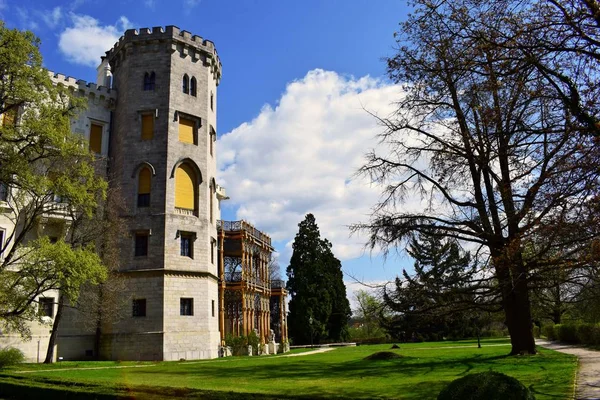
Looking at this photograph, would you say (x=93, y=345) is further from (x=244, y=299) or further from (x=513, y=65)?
(x=513, y=65)

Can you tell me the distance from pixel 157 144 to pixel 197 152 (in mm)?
2511

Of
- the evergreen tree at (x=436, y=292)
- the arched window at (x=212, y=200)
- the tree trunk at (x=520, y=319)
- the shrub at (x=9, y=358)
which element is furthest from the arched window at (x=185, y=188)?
the tree trunk at (x=520, y=319)

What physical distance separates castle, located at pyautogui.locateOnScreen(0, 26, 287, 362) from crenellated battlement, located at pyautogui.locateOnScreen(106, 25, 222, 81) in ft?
0.21

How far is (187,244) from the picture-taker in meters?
29.9

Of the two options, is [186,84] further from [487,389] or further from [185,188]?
[487,389]

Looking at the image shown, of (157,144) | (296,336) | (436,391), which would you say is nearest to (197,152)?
(157,144)

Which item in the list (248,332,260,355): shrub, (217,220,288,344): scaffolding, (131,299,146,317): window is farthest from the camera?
(217,220,288,344): scaffolding

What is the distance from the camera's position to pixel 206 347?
28.7m

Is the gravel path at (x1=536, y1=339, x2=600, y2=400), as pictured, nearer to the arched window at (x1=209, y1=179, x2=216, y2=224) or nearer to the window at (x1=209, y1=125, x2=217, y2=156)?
the arched window at (x1=209, y1=179, x2=216, y2=224)

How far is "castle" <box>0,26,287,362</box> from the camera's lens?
27.7 meters

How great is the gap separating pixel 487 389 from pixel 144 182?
25.6 metres

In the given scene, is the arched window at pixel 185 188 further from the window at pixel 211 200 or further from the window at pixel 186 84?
the window at pixel 186 84

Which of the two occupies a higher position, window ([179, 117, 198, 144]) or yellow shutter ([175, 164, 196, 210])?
window ([179, 117, 198, 144])

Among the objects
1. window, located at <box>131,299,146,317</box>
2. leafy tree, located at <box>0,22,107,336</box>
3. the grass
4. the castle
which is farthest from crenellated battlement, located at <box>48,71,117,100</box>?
the grass
